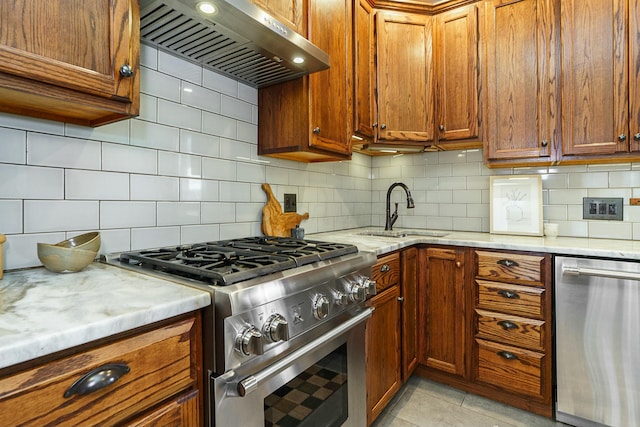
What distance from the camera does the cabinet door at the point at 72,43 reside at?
0.80m

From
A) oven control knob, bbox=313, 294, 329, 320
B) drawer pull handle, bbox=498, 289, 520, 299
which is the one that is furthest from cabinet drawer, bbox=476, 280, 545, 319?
oven control knob, bbox=313, 294, 329, 320

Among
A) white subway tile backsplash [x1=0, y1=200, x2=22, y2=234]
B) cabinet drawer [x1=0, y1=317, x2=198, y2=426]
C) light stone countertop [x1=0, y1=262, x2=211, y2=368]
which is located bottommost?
cabinet drawer [x1=0, y1=317, x2=198, y2=426]

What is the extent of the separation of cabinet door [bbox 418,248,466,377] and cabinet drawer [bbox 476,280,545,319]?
0.11 meters

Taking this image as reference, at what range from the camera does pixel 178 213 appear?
1488 mm

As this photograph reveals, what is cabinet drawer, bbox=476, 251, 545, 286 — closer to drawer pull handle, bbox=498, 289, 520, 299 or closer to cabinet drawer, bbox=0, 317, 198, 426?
drawer pull handle, bbox=498, 289, 520, 299

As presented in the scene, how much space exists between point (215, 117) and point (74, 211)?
73 cm

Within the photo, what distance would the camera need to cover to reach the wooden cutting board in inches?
72.6

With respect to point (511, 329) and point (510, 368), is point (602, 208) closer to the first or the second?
point (511, 329)

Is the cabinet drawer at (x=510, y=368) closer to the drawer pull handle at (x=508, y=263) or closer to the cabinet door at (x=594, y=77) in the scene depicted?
the drawer pull handle at (x=508, y=263)

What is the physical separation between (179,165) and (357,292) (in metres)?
0.94

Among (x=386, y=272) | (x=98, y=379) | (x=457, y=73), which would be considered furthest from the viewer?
(x=457, y=73)

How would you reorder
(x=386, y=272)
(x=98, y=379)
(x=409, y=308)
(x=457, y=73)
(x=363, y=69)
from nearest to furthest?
1. (x=98, y=379)
2. (x=386, y=272)
3. (x=409, y=308)
4. (x=363, y=69)
5. (x=457, y=73)

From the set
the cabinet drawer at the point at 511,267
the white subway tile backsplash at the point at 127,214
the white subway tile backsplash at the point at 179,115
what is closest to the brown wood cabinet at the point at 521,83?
the cabinet drawer at the point at 511,267

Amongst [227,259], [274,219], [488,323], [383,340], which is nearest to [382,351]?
[383,340]
